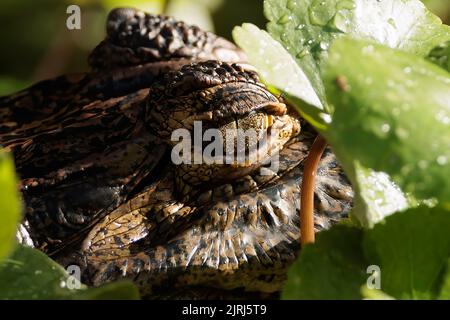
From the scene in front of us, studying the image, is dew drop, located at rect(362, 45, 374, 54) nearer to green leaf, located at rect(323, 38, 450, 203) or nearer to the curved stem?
green leaf, located at rect(323, 38, 450, 203)

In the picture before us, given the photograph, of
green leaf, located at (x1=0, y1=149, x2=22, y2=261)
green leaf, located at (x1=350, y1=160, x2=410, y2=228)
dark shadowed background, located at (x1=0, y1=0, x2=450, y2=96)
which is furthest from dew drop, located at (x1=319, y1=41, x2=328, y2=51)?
dark shadowed background, located at (x1=0, y1=0, x2=450, y2=96)

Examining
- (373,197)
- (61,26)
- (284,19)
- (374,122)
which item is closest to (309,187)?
(373,197)

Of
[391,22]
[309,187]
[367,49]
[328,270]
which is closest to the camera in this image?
[367,49]

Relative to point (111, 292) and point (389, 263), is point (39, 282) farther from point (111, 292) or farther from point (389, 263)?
point (389, 263)

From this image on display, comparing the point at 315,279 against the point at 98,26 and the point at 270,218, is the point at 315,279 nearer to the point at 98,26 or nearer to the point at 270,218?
the point at 270,218

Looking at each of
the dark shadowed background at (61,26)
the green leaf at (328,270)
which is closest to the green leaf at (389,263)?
the green leaf at (328,270)
